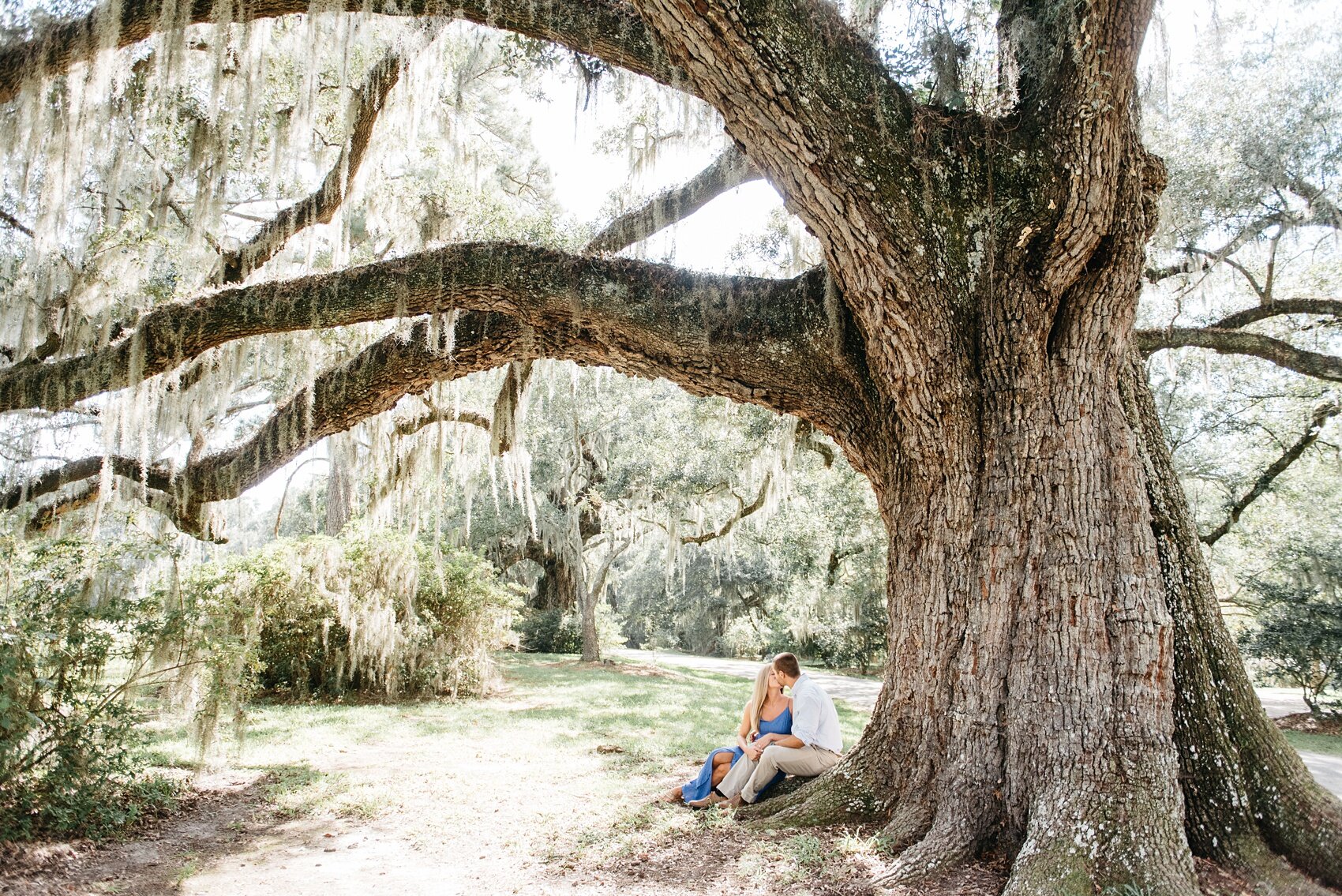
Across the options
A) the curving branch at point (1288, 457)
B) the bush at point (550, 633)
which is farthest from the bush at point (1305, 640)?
the bush at point (550, 633)

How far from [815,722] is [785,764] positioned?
1.00ft

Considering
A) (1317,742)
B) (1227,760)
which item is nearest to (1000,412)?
(1227,760)

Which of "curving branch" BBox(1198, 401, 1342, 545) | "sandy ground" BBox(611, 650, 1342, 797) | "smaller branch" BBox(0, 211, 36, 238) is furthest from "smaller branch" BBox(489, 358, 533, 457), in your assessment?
"curving branch" BBox(1198, 401, 1342, 545)

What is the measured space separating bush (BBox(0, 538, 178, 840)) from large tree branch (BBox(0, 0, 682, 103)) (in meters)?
2.79

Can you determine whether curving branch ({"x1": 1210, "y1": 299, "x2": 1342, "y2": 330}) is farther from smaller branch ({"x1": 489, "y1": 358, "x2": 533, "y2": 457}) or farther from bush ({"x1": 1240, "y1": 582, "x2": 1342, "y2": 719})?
smaller branch ({"x1": 489, "y1": 358, "x2": 533, "y2": 457})

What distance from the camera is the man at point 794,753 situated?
183 inches

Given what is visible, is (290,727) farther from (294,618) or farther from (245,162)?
(245,162)

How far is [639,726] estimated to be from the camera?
8.36m

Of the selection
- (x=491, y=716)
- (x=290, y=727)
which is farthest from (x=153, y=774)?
(x=491, y=716)

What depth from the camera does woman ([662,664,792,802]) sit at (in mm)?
4855

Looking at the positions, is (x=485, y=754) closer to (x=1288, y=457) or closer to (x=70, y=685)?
(x=70, y=685)

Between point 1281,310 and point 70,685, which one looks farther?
point 1281,310

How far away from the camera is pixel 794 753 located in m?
4.66

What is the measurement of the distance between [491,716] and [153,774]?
3.94 m
